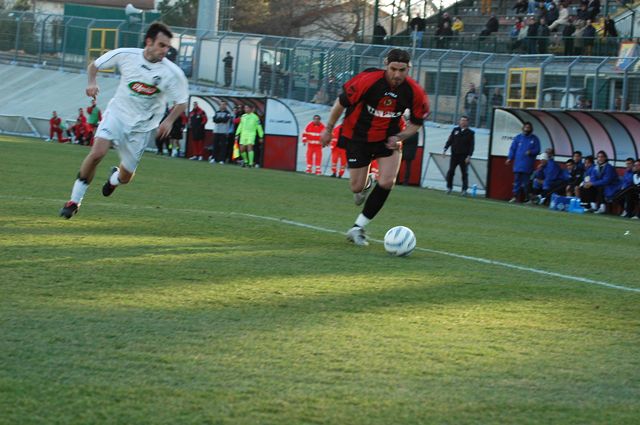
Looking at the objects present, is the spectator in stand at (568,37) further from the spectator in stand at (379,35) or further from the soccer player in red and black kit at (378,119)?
the soccer player in red and black kit at (378,119)

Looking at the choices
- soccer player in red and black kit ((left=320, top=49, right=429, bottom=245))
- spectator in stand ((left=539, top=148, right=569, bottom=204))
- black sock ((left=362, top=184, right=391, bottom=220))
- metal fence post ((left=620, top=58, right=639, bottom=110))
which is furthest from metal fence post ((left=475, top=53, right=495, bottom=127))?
black sock ((left=362, top=184, right=391, bottom=220))

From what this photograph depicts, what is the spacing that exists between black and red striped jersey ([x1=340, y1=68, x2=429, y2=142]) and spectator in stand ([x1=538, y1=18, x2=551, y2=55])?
87.5ft

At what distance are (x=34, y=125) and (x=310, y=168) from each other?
16.6 metres

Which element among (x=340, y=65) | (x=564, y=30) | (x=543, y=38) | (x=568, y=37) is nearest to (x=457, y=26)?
(x=340, y=65)

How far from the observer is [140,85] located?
10859 mm

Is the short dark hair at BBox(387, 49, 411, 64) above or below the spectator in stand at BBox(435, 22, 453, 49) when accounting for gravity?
below

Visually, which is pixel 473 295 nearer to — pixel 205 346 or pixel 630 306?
pixel 630 306

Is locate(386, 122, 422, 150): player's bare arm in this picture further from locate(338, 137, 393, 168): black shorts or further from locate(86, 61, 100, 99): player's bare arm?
locate(86, 61, 100, 99): player's bare arm

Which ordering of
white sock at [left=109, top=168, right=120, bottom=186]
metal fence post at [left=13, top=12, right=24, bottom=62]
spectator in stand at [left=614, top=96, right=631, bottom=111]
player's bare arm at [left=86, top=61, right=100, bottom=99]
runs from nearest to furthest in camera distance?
player's bare arm at [left=86, top=61, right=100, bottom=99] → white sock at [left=109, top=168, right=120, bottom=186] → spectator in stand at [left=614, top=96, right=631, bottom=111] → metal fence post at [left=13, top=12, right=24, bottom=62]

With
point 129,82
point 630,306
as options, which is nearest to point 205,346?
point 630,306

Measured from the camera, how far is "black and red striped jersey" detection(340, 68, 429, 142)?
1095 cm

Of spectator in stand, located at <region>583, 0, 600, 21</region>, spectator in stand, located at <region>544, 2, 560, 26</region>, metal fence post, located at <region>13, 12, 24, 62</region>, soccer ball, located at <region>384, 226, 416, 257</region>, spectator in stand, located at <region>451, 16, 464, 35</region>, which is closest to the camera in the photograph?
soccer ball, located at <region>384, 226, 416, 257</region>

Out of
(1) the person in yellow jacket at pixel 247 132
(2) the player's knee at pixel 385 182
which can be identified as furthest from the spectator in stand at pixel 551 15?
(2) the player's knee at pixel 385 182

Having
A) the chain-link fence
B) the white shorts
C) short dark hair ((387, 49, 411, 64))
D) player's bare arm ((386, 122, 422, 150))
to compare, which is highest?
the chain-link fence
